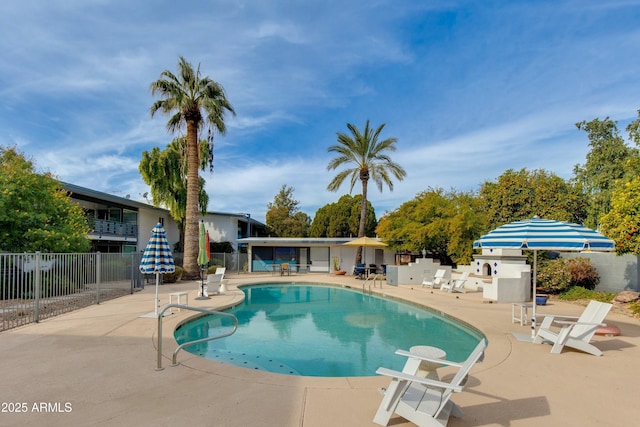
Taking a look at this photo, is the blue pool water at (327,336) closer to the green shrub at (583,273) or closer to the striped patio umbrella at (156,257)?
the striped patio umbrella at (156,257)

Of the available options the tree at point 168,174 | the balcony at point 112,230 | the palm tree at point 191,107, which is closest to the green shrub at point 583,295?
the palm tree at point 191,107

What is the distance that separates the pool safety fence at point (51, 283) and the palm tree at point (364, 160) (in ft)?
51.7

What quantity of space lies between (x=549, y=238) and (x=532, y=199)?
16.8 metres

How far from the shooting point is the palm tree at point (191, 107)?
17.9 meters

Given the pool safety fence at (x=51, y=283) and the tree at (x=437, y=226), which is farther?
the tree at (x=437, y=226)

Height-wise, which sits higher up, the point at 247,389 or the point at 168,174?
the point at 168,174

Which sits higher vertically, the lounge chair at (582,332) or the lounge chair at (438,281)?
the lounge chair at (582,332)

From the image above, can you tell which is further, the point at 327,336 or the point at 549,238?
the point at 327,336

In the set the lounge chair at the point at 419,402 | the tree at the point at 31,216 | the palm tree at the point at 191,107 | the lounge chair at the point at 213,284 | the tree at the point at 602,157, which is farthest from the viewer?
the tree at the point at 602,157

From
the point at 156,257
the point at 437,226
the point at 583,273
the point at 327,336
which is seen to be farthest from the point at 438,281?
the point at 156,257

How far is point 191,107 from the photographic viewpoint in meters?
18.2

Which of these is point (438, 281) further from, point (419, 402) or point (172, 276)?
point (172, 276)

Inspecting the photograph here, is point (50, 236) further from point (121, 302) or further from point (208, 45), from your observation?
point (208, 45)

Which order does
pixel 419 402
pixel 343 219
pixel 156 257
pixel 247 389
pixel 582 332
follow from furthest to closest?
pixel 343 219
pixel 156 257
pixel 582 332
pixel 247 389
pixel 419 402
